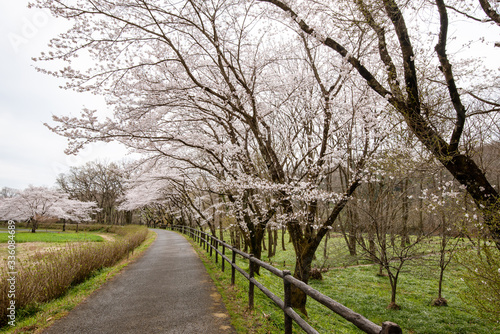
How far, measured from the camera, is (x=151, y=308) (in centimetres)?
550

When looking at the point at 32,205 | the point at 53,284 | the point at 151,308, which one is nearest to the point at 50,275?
the point at 53,284

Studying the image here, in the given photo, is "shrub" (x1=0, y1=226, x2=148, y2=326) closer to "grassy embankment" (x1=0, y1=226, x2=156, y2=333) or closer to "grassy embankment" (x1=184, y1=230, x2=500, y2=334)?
"grassy embankment" (x1=0, y1=226, x2=156, y2=333)

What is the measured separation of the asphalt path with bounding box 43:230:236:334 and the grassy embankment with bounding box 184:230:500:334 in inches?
15.7

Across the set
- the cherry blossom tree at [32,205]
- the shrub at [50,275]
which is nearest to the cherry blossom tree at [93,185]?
the cherry blossom tree at [32,205]

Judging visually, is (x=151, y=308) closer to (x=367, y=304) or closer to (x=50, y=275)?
(x=50, y=275)

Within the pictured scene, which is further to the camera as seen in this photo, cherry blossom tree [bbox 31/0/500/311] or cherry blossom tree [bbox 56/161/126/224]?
cherry blossom tree [bbox 56/161/126/224]

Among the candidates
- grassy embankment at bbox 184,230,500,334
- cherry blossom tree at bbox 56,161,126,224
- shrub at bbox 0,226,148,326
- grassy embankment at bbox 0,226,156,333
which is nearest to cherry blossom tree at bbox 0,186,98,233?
cherry blossom tree at bbox 56,161,126,224

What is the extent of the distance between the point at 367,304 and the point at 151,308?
344 inches

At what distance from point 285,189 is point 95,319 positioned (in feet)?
17.0

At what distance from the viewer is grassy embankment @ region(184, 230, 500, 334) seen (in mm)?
5293

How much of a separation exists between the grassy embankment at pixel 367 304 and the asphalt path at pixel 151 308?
0.40 m

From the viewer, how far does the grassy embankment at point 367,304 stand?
5.29 meters

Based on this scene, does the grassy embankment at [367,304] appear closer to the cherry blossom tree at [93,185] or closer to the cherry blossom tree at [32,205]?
the cherry blossom tree at [32,205]

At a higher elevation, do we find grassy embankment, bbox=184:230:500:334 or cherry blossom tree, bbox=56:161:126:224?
cherry blossom tree, bbox=56:161:126:224
